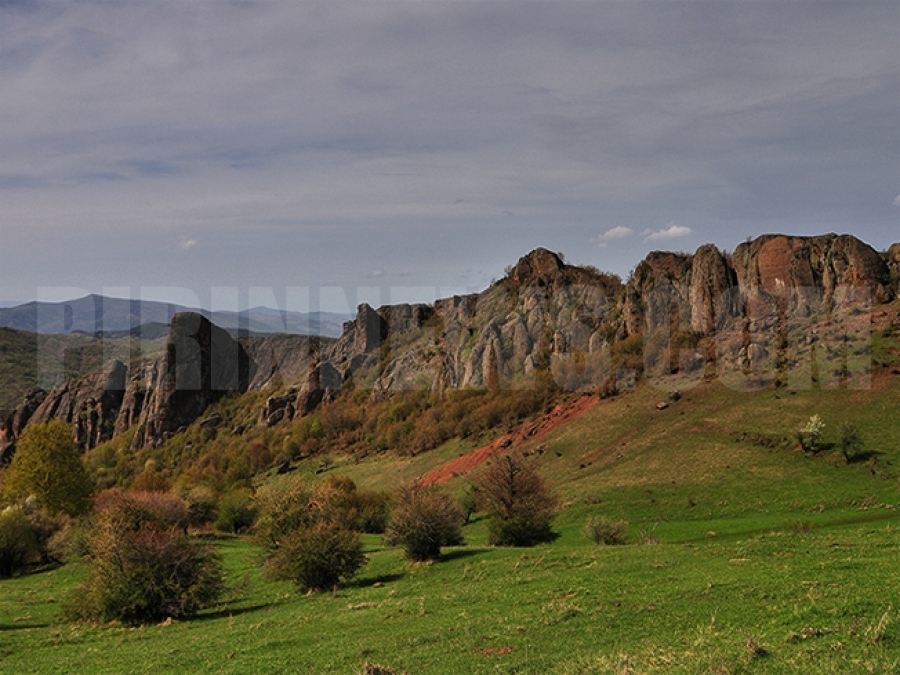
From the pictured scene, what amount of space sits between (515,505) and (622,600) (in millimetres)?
30348

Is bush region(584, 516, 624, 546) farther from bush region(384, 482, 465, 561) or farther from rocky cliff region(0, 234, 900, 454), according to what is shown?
rocky cliff region(0, 234, 900, 454)

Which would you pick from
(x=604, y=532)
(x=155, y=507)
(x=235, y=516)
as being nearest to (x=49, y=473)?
(x=155, y=507)

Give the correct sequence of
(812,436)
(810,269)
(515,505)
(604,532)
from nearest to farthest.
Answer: (604,532)
(515,505)
(812,436)
(810,269)

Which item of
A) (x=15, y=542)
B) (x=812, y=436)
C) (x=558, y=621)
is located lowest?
(x=15, y=542)

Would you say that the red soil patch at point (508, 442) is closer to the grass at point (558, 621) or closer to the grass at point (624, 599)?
the grass at point (624, 599)

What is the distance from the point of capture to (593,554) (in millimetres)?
41219

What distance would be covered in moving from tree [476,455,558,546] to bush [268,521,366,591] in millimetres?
13579

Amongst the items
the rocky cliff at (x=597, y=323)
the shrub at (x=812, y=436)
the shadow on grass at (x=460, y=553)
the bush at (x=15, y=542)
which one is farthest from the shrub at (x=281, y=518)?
the rocky cliff at (x=597, y=323)

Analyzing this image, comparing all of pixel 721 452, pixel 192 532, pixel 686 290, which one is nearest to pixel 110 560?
pixel 192 532

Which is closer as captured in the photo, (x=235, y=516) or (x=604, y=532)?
(x=604, y=532)

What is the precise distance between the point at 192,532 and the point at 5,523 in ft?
72.1

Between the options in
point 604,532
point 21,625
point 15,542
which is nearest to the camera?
point 21,625

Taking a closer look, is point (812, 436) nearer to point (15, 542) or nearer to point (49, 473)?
point (15, 542)

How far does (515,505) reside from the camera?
5791 centimetres
